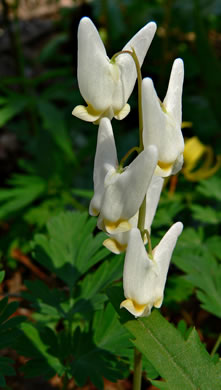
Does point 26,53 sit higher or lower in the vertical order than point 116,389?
higher

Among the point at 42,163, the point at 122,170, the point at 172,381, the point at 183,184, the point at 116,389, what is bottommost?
the point at 116,389

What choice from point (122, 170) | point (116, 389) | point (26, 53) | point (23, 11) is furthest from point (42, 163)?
point (23, 11)

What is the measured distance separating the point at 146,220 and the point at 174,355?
37 centimetres

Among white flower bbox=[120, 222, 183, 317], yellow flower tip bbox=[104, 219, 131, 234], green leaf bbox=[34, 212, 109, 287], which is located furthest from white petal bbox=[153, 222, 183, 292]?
green leaf bbox=[34, 212, 109, 287]

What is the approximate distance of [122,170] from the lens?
1147 mm

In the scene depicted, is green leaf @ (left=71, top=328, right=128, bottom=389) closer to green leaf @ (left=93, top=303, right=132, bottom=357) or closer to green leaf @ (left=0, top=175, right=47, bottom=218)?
green leaf @ (left=93, top=303, right=132, bottom=357)

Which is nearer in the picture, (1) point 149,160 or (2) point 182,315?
(1) point 149,160

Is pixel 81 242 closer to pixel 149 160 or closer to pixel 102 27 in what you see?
pixel 149 160

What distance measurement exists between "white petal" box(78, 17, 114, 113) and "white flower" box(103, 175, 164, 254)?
0.87 ft

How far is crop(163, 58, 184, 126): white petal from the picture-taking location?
1.14 meters

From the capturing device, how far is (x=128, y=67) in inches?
45.8

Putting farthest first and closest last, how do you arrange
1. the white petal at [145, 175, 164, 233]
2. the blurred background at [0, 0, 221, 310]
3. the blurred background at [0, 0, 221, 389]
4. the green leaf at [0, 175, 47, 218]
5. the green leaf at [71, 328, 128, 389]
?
the blurred background at [0, 0, 221, 310], the green leaf at [0, 175, 47, 218], the blurred background at [0, 0, 221, 389], the green leaf at [71, 328, 128, 389], the white petal at [145, 175, 164, 233]

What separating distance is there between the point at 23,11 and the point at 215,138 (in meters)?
4.10

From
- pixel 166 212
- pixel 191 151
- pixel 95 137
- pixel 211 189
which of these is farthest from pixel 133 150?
pixel 95 137
